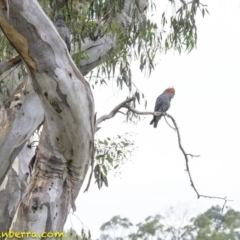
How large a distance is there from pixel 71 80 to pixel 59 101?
12 cm

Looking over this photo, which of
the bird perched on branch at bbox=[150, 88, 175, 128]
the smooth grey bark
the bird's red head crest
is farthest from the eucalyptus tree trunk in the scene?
the bird's red head crest

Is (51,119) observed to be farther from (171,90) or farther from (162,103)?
(171,90)

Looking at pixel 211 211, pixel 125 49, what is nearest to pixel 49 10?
pixel 125 49

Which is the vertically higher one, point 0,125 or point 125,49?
point 125,49

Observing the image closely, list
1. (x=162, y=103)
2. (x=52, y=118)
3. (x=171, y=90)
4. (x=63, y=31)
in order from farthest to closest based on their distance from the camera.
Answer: (x=171, y=90), (x=162, y=103), (x=63, y=31), (x=52, y=118)

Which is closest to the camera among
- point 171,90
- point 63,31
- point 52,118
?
point 52,118

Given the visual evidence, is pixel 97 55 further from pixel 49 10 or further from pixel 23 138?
pixel 23 138

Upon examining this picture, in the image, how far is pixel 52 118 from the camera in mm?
4094

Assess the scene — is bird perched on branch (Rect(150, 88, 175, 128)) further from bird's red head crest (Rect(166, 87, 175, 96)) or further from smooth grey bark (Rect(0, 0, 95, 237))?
smooth grey bark (Rect(0, 0, 95, 237))

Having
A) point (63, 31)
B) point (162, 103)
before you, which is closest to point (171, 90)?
point (162, 103)

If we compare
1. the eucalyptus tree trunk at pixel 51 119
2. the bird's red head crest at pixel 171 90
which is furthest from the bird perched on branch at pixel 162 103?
the eucalyptus tree trunk at pixel 51 119

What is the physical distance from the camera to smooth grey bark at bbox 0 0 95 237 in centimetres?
395

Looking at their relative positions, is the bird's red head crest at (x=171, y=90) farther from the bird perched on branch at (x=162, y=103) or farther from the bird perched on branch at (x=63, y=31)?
the bird perched on branch at (x=63, y=31)

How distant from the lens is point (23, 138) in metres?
5.29
